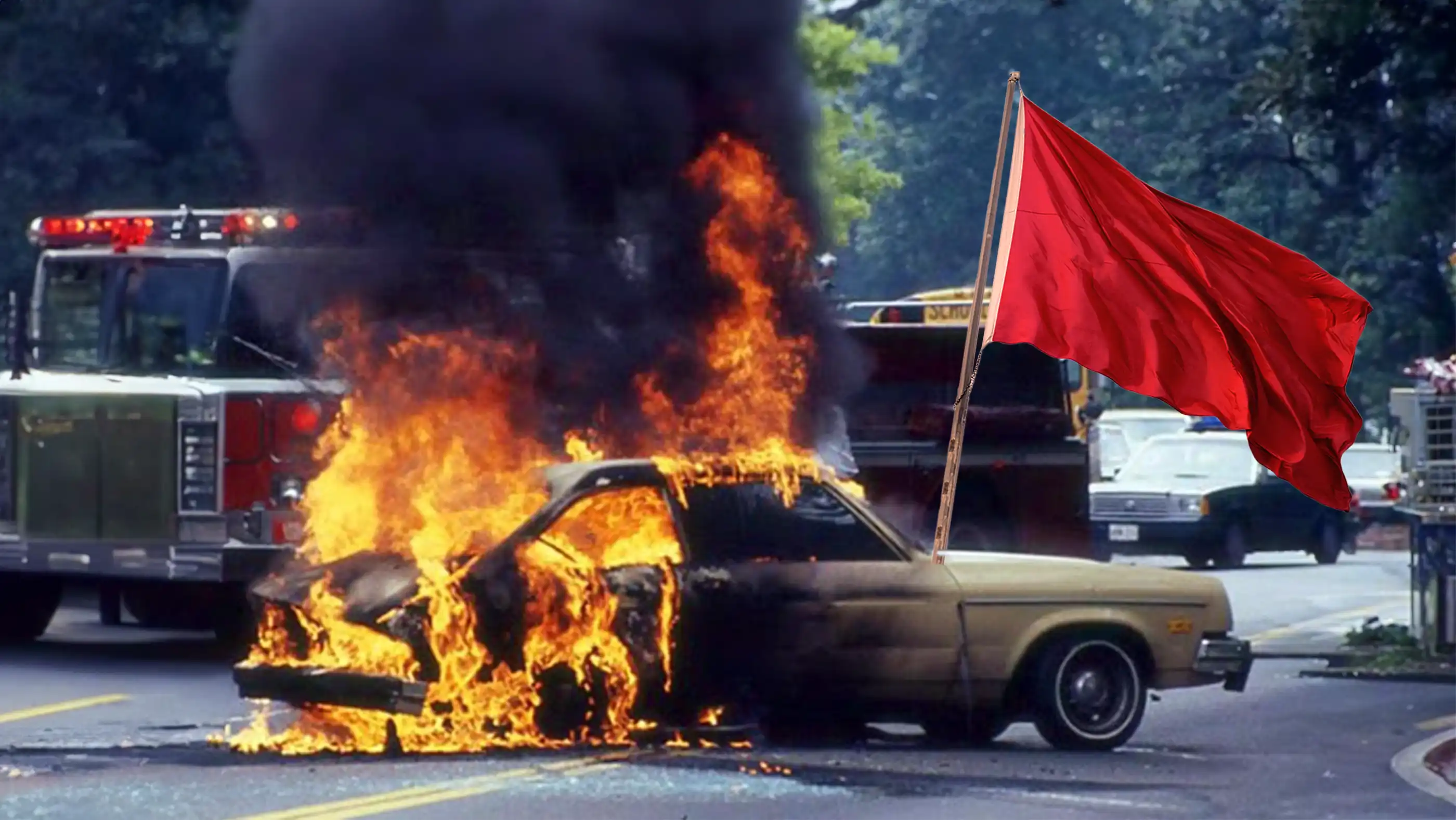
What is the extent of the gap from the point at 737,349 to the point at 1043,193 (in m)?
4.25

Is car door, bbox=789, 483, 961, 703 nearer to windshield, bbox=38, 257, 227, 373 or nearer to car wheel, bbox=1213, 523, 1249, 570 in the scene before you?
windshield, bbox=38, 257, 227, 373

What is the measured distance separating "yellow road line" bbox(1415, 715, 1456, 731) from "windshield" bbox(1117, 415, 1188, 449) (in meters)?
19.9

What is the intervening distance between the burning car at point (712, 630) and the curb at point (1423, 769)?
85 cm

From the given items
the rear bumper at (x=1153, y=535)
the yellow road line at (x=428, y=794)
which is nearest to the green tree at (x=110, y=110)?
the rear bumper at (x=1153, y=535)

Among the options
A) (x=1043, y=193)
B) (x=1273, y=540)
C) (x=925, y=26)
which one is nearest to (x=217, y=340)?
(x=1043, y=193)

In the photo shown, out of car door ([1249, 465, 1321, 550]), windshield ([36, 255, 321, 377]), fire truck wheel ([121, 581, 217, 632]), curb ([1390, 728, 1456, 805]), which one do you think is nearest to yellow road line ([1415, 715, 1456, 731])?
curb ([1390, 728, 1456, 805])

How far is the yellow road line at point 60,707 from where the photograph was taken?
12773 millimetres

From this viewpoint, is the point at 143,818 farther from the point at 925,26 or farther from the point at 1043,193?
the point at 925,26

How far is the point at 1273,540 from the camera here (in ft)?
88.4

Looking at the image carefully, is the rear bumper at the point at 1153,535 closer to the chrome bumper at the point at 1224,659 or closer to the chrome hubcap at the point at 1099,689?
the chrome bumper at the point at 1224,659

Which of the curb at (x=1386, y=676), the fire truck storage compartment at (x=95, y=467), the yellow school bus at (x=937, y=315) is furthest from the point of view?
the yellow school bus at (x=937, y=315)

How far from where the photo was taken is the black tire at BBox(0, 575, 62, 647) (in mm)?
16531

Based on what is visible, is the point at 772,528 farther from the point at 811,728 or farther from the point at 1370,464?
the point at 1370,464

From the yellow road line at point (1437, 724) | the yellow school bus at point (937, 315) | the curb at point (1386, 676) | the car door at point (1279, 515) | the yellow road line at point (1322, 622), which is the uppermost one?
the yellow school bus at point (937, 315)
